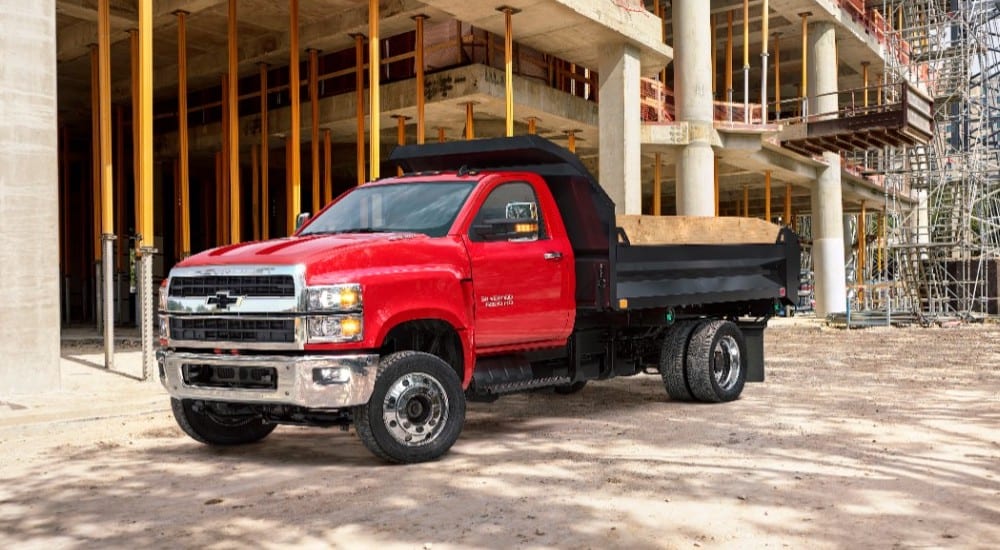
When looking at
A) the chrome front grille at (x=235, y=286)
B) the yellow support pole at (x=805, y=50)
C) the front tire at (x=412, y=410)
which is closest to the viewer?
the chrome front grille at (x=235, y=286)

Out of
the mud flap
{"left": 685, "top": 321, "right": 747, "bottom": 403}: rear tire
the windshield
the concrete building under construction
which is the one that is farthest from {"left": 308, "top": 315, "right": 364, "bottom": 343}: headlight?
the mud flap

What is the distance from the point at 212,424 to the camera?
26.6ft

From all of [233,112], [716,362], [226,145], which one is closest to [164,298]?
[716,362]

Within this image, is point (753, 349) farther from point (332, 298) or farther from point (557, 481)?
point (332, 298)

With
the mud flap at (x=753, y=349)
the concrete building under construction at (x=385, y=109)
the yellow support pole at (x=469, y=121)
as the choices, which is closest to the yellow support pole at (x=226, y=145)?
the concrete building under construction at (x=385, y=109)

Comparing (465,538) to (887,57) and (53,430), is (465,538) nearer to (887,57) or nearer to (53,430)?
(53,430)

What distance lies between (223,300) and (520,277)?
2.39 metres

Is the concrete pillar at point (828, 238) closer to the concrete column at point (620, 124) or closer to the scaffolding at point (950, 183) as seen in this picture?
the scaffolding at point (950, 183)

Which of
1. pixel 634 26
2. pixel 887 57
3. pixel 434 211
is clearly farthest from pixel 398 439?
pixel 887 57

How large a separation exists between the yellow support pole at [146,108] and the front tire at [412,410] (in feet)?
22.7

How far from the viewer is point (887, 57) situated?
36438 millimetres

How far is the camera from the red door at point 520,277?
7.91 meters

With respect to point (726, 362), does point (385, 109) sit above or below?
above

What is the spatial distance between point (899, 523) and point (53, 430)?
7353 mm
